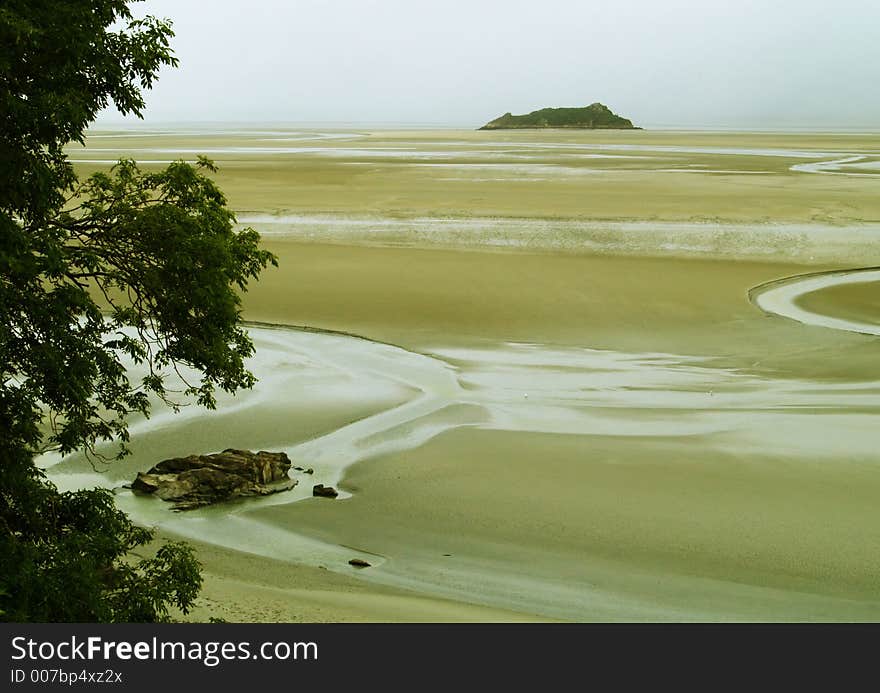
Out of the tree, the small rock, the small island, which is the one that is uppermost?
the small island

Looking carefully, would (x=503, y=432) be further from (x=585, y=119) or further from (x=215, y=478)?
(x=585, y=119)

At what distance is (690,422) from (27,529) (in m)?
11.6

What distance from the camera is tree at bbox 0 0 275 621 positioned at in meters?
7.69

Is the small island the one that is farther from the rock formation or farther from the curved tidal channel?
the rock formation

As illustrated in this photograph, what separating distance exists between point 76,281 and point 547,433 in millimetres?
9542

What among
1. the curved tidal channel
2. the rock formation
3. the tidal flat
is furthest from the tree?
the rock formation

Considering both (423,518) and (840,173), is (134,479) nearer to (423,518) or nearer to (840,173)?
(423,518)

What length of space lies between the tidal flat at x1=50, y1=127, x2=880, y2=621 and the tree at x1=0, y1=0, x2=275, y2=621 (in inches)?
80.8

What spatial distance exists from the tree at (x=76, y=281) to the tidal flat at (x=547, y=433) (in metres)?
2.05

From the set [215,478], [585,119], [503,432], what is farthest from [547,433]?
[585,119]

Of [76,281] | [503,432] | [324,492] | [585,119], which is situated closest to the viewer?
[76,281]

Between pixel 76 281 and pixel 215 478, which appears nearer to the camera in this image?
pixel 76 281

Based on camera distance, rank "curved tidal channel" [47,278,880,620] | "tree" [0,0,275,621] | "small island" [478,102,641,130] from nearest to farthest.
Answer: "tree" [0,0,275,621] < "curved tidal channel" [47,278,880,620] < "small island" [478,102,641,130]

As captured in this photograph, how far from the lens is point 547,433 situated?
16.6m
